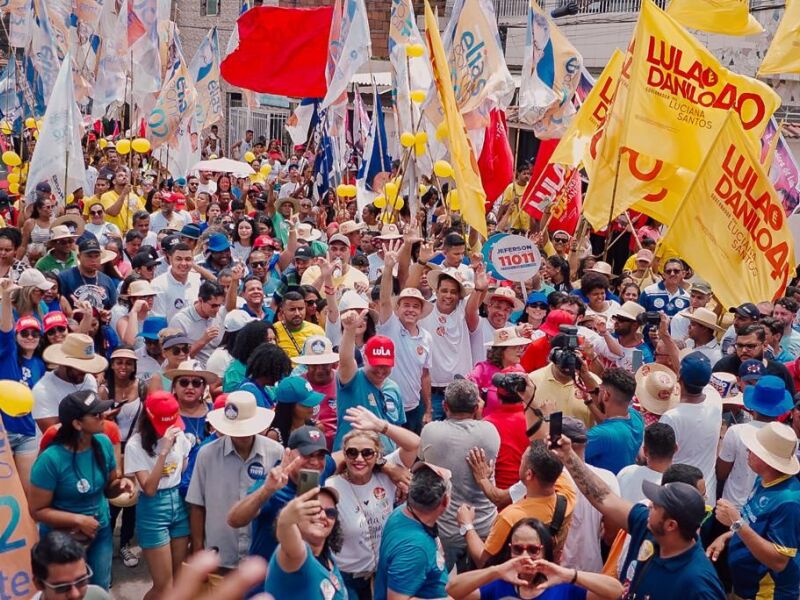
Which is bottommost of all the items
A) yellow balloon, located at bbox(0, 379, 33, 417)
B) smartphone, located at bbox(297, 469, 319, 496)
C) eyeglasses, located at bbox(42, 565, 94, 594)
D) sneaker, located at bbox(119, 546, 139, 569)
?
sneaker, located at bbox(119, 546, 139, 569)

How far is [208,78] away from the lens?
60.4ft

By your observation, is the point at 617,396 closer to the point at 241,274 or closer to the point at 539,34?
the point at 241,274

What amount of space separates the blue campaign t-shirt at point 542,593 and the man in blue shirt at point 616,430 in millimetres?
1479

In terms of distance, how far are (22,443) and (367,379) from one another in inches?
83.2

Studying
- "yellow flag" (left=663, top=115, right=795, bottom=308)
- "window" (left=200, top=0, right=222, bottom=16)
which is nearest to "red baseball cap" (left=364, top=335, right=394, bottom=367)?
Answer: "yellow flag" (left=663, top=115, right=795, bottom=308)

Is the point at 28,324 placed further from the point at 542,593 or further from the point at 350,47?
the point at 350,47

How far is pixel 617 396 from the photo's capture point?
5762 mm

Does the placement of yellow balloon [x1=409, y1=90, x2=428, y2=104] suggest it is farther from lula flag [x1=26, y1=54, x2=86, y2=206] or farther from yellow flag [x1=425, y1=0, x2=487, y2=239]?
lula flag [x1=26, y1=54, x2=86, y2=206]

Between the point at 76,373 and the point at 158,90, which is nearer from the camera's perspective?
the point at 76,373

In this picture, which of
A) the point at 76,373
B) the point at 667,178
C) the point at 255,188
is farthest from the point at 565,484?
the point at 255,188

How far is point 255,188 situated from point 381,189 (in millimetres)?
2718

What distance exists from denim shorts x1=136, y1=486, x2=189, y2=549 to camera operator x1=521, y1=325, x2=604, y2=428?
2097 millimetres

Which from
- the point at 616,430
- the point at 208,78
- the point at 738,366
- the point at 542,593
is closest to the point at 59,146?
the point at 208,78

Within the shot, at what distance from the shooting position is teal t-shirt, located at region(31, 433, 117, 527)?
5172 mm
